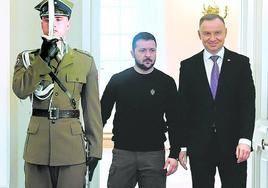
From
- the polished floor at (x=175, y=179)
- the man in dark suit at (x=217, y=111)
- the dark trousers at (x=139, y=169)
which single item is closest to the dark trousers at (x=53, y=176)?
the dark trousers at (x=139, y=169)

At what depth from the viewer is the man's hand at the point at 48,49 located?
5.83 ft

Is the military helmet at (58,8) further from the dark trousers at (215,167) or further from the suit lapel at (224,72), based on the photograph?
the dark trousers at (215,167)

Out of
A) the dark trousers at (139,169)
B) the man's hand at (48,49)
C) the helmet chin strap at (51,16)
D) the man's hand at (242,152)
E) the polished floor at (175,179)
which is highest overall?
the helmet chin strap at (51,16)

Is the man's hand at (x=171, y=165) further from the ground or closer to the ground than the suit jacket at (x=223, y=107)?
closer to the ground

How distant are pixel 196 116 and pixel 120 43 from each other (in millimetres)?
4236

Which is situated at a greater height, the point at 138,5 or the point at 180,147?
the point at 138,5

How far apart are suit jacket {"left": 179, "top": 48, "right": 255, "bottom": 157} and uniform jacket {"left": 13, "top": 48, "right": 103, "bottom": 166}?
0.54m

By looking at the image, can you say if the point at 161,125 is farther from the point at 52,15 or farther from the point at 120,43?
the point at 120,43

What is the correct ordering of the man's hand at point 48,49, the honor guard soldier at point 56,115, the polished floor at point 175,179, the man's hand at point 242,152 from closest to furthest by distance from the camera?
the man's hand at point 48,49 → the honor guard soldier at point 56,115 → the man's hand at point 242,152 → the polished floor at point 175,179

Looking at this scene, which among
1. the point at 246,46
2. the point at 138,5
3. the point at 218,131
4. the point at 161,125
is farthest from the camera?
the point at 138,5

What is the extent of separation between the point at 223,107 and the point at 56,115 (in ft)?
2.77

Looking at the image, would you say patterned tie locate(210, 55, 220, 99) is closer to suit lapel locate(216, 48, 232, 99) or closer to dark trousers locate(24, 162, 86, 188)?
suit lapel locate(216, 48, 232, 99)

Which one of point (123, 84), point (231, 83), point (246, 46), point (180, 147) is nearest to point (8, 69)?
point (123, 84)

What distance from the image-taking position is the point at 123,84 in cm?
250
